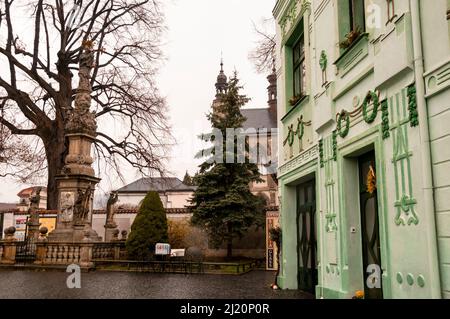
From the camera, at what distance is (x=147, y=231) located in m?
18.2

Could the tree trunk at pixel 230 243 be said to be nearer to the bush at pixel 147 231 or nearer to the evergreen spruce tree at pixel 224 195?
the evergreen spruce tree at pixel 224 195

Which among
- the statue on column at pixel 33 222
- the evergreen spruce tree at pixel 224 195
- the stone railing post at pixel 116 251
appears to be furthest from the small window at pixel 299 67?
the statue on column at pixel 33 222

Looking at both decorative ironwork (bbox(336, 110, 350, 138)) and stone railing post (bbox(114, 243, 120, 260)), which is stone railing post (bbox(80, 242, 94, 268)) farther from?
decorative ironwork (bbox(336, 110, 350, 138))

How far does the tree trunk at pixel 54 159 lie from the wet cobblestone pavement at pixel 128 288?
27.7 feet

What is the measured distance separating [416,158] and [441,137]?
1.51 feet

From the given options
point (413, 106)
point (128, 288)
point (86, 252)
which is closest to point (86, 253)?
Result: point (86, 252)

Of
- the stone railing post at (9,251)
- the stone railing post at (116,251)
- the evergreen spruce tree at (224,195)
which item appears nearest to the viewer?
the stone railing post at (9,251)

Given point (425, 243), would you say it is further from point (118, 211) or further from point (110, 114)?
point (118, 211)

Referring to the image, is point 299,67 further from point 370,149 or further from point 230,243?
point 230,243

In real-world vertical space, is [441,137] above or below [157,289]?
above

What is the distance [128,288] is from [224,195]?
12799mm

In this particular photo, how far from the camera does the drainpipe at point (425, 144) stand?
4512mm

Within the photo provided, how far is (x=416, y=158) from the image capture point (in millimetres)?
4934
